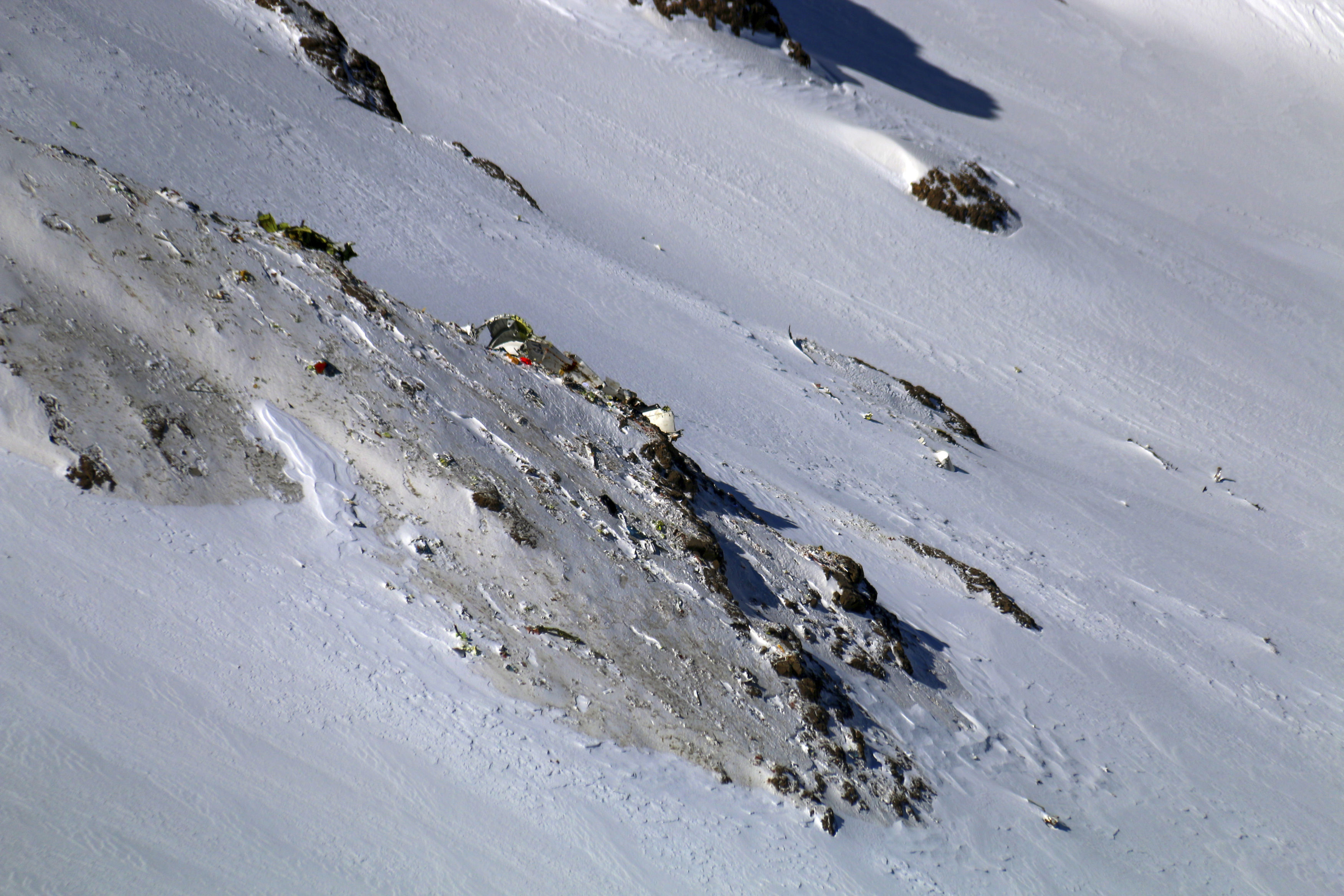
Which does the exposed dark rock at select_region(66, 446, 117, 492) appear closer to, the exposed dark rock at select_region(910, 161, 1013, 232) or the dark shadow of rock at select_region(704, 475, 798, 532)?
the dark shadow of rock at select_region(704, 475, 798, 532)

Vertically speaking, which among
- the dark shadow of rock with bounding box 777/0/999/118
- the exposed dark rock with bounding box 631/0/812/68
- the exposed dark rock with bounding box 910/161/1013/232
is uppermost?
the dark shadow of rock with bounding box 777/0/999/118

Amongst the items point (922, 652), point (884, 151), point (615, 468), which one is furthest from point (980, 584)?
point (884, 151)

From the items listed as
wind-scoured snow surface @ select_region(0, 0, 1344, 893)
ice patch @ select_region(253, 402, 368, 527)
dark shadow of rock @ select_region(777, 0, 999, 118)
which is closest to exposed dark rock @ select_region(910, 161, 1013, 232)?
wind-scoured snow surface @ select_region(0, 0, 1344, 893)

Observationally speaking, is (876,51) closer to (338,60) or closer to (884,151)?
(884,151)

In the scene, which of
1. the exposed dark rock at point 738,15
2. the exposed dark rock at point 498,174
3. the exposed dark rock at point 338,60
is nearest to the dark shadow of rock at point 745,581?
the exposed dark rock at point 498,174

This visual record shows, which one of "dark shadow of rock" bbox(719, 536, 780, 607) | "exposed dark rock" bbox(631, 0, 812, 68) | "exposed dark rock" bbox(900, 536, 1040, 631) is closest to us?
"dark shadow of rock" bbox(719, 536, 780, 607)

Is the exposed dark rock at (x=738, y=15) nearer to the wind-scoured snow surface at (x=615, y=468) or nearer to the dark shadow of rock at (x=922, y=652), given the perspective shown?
the wind-scoured snow surface at (x=615, y=468)

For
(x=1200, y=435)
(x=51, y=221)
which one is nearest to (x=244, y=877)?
(x=51, y=221)
